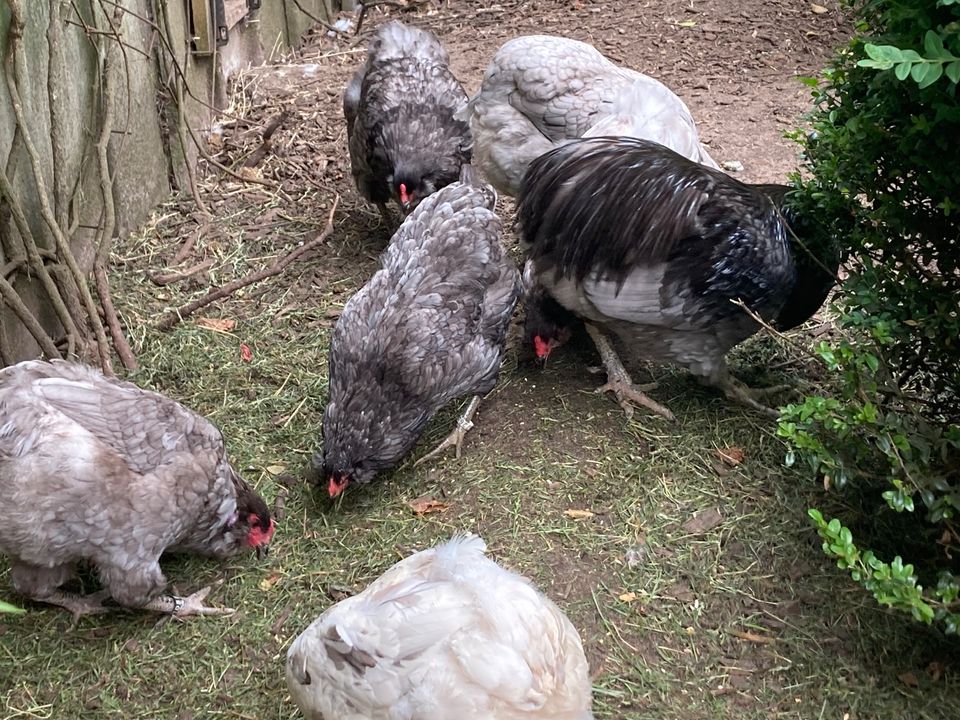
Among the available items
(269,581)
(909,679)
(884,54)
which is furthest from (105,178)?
(909,679)

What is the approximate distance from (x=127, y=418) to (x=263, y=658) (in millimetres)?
1109

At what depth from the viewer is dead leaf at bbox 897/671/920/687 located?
309cm

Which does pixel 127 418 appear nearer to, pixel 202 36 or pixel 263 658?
pixel 263 658

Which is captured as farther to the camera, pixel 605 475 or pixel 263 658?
pixel 605 475

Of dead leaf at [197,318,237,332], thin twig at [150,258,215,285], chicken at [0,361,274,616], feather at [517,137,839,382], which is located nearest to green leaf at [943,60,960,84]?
feather at [517,137,839,382]

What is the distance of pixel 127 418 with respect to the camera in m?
3.54

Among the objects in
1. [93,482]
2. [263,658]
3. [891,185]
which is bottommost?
[263,658]

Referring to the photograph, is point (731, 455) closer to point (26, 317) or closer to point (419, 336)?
point (419, 336)

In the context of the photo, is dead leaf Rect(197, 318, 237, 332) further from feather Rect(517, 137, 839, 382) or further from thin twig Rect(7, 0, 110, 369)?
feather Rect(517, 137, 839, 382)

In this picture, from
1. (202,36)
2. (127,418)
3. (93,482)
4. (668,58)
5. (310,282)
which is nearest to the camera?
(93,482)

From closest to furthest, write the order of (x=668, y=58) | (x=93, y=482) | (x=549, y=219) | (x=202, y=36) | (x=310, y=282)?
(x=93, y=482)
(x=549, y=219)
(x=310, y=282)
(x=202, y=36)
(x=668, y=58)

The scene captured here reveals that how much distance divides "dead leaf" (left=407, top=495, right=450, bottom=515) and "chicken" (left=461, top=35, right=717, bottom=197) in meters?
2.28

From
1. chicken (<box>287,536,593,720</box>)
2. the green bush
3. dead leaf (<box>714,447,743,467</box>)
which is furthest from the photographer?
dead leaf (<box>714,447,743,467</box>)

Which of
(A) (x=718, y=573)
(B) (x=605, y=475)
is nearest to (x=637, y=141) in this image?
(B) (x=605, y=475)
